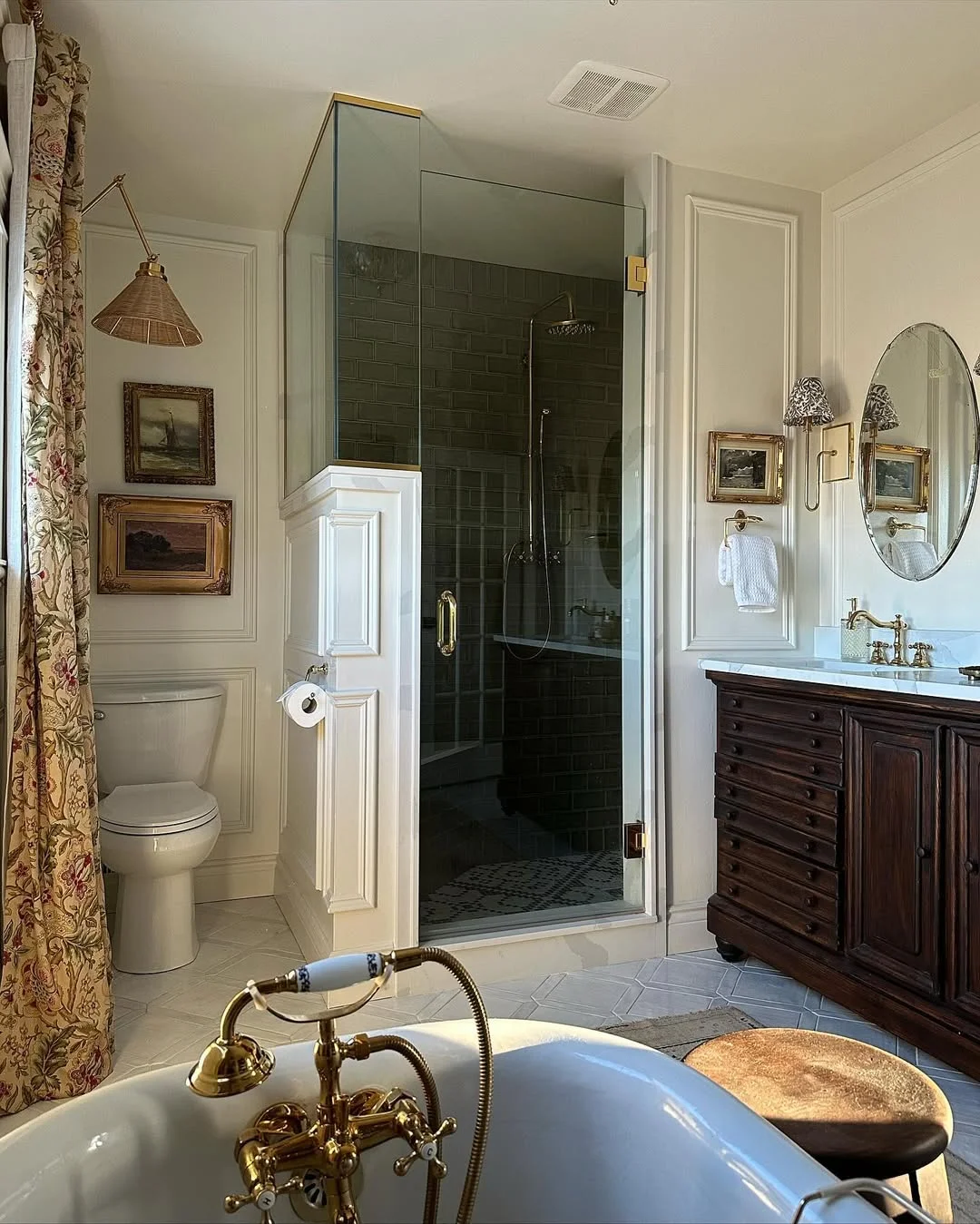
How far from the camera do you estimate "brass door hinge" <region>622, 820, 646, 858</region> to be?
3008 millimetres

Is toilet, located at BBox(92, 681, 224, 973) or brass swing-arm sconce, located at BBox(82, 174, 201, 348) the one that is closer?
brass swing-arm sconce, located at BBox(82, 174, 201, 348)

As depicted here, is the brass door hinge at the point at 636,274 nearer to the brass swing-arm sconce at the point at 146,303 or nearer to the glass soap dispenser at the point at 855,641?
the glass soap dispenser at the point at 855,641

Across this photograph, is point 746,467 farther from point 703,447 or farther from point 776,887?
point 776,887

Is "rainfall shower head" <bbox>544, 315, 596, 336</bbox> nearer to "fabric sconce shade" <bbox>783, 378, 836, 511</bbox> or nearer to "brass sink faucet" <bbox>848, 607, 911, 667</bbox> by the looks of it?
"fabric sconce shade" <bbox>783, 378, 836, 511</bbox>

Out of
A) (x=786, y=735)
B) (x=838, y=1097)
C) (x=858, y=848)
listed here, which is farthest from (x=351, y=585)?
(x=838, y=1097)

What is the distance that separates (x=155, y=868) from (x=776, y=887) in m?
1.86

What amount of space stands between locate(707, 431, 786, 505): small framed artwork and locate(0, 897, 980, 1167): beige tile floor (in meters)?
1.54

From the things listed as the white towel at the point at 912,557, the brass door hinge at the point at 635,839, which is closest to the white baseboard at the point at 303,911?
the brass door hinge at the point at 635,839

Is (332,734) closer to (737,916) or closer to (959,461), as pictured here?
(737,916)

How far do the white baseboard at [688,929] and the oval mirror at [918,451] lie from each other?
1.28m

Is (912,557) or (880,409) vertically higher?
(880,409)

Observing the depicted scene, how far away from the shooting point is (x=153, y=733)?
3.20m

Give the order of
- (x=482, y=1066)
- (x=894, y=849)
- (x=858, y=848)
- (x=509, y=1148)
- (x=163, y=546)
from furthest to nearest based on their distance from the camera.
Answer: (x=163, y=546) → (x=858, y=848) → (x=894, y=849) → (x=509, y=1148) → (x=482, y=1066)

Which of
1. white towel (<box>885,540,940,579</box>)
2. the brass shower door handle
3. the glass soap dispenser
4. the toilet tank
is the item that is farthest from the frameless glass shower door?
the toilet tank
